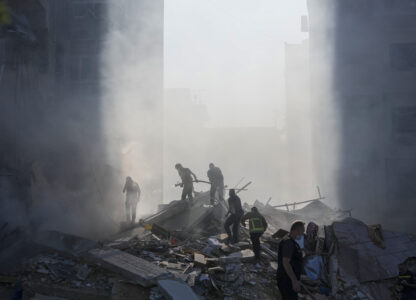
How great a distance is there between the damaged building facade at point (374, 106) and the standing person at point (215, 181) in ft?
33.8

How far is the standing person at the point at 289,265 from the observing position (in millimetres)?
3557

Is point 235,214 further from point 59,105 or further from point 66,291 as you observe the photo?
point 59,105

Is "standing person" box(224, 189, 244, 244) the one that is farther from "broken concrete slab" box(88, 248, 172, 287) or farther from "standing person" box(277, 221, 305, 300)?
"standing person" box(277, 221, 305, 300)

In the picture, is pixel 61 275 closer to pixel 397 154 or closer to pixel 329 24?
pixel 397 154

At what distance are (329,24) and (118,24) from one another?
11.0 m

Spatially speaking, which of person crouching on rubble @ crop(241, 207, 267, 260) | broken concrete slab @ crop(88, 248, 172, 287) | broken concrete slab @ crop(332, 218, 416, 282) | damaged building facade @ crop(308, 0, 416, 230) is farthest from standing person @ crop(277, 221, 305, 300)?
damaged building facade @ crop(308, 0, 416, 230)

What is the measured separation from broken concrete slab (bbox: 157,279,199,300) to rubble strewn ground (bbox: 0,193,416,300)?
1cm

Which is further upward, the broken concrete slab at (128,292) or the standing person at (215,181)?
the standing person at (215,181)

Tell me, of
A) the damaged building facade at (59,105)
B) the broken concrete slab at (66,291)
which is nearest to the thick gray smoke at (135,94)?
the damaged building facade at (59,105)

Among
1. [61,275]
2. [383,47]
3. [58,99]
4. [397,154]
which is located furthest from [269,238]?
[383,47]

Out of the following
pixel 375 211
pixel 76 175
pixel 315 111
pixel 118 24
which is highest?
pixel 118 24

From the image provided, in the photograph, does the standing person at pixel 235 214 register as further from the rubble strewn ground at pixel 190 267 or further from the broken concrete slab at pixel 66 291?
the broken concrete slab at pixel 66 291

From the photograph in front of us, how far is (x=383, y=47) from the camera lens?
688 inches

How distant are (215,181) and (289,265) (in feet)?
21.1
